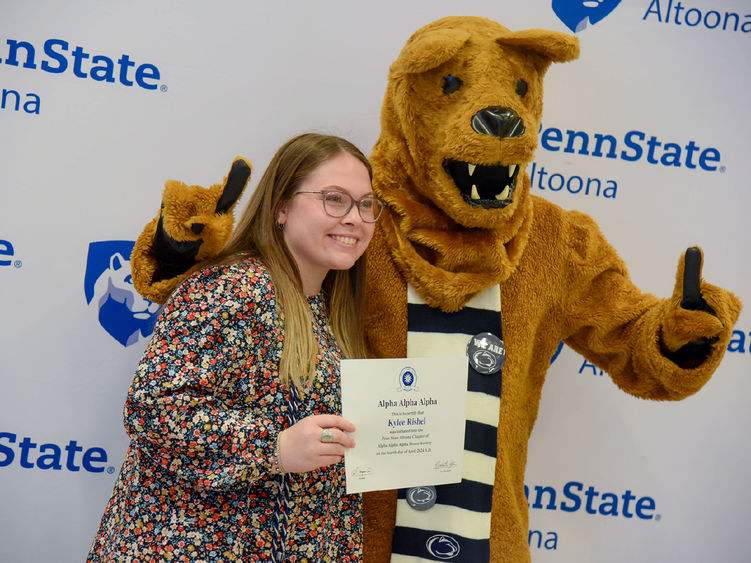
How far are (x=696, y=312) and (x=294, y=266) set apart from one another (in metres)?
0.84

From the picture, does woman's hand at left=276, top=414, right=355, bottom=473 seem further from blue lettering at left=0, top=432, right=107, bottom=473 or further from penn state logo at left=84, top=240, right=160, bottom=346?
blue lettering at left=0, top=432, right=107, bottom=473

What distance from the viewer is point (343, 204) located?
1.41 m

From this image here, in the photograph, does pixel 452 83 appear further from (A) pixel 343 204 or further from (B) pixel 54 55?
(B) pixel 54 55

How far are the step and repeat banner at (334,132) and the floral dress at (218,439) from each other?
688 millimetres

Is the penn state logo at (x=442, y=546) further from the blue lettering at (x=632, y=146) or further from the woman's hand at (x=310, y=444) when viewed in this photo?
the blue lettering at (x=632, y=146)

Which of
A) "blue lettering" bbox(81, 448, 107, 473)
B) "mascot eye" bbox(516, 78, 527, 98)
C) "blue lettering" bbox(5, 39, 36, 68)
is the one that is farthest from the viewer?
"blue lettering" bbox(81, 448, 107, 473)

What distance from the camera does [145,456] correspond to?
1265 mm

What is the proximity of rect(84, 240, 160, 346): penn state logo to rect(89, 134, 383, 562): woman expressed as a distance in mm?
638

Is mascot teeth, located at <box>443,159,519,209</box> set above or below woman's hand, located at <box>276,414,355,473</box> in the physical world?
above

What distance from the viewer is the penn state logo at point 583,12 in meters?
1.99

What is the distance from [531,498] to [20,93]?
1858 millimetres

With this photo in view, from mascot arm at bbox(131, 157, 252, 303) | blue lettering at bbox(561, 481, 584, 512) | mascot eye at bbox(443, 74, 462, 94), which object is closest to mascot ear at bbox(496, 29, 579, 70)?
mascot eye at bbox(443, 74, 462, 94)

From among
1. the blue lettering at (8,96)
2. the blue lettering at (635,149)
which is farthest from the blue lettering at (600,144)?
the blue lettering at (8,96)

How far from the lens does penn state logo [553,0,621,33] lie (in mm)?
1989
